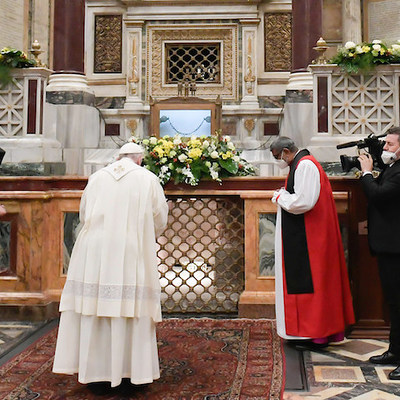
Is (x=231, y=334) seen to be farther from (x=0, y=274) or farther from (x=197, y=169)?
(x=0, y=274)

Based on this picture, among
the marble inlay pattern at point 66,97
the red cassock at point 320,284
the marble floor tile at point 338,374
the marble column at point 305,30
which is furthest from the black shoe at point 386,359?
the marble inlay pattern at point 66,97

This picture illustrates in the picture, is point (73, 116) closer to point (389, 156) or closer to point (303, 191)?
point (303, 191)

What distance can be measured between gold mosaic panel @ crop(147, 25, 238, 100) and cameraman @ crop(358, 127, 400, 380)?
20.1 ft

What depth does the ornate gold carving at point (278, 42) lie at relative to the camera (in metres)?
10.0

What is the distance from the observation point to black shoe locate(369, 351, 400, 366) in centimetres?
419

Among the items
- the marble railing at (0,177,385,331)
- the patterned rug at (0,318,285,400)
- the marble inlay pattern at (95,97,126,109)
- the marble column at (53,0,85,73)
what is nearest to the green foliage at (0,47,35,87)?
the marble railing at (0,177,385,331)

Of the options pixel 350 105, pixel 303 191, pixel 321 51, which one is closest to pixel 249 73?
pixel 321 51

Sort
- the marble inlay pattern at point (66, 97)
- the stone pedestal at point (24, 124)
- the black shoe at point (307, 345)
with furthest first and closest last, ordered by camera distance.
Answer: the marble inlay pattern at point (66, 97) < the stone pedestal at point (24, 124) < the black shoe at point (307, 345)

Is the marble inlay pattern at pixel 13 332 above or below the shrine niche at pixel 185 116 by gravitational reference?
below

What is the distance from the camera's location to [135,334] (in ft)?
11.6

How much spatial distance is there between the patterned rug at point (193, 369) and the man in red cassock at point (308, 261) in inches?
13.8

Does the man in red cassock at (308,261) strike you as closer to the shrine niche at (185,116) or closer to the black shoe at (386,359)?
the black shoe at (386,359)

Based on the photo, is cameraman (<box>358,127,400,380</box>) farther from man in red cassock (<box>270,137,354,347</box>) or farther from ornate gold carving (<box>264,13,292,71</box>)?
ornate gold carving (<box>264,13,292,71</box>)

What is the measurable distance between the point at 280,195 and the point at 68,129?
15.0ft
